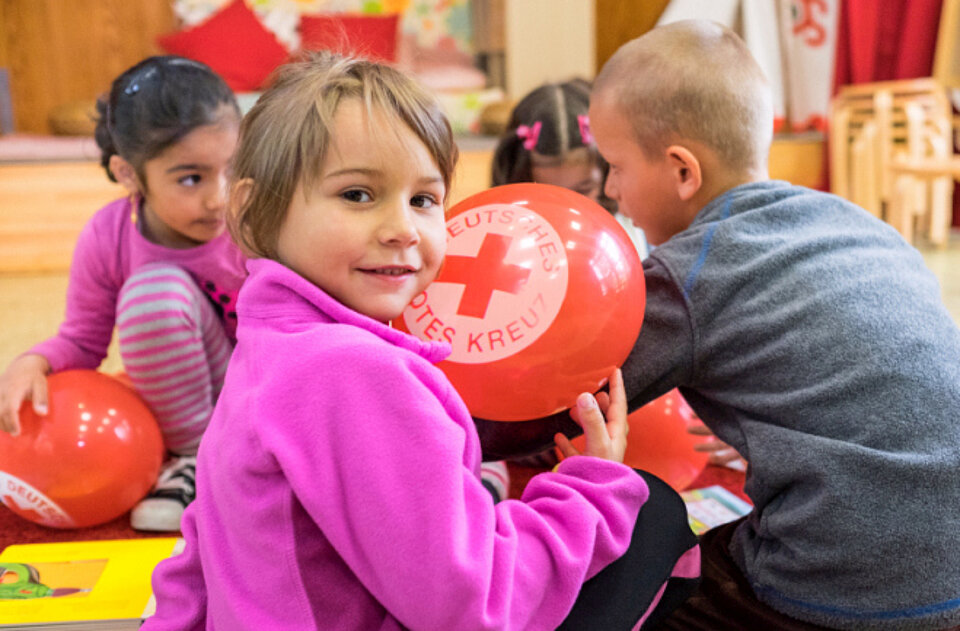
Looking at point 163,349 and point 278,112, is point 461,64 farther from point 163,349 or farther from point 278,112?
point 278,112

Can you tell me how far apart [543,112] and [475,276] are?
816 mm

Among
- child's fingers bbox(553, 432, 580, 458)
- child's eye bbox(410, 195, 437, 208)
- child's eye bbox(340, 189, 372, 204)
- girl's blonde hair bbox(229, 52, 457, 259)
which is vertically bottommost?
child's fingers bbox(553, 432, 580, 458)

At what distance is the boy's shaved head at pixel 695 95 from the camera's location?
99 cm

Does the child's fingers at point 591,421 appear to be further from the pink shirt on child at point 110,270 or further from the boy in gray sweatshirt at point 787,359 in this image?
the pink shirt on child at point 110,270

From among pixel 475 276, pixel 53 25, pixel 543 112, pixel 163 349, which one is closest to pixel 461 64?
pixel 53 25

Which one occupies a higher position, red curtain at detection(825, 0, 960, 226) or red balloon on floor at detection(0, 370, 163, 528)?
red curtain at detection(825, 0, 960, 226)

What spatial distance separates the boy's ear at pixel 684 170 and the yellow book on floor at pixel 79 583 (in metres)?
0.75

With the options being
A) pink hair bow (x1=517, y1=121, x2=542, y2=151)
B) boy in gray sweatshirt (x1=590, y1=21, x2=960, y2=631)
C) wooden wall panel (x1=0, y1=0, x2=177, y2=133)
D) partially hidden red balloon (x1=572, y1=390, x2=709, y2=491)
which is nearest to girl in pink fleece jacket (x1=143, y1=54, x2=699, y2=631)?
boy in gray sweatshirt (x1=590, y1=21, x2=960, y2=631)

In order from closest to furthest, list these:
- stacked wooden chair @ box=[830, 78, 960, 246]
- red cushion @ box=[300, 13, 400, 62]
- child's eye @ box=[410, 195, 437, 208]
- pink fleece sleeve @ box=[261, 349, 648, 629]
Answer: pink fleece sleeve @ box=[261, 349, 648, 629]
child's eye @ box=[410, 195, 437, 208]
stacked wooden chair @ box=[830, 78, 960, 246]
red cushion @ box=[300, 13, 400, 62]

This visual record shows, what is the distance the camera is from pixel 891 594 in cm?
82

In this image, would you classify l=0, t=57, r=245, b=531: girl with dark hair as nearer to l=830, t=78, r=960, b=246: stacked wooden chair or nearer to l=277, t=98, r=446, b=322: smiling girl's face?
l=277, t=98, r=446, b=322: smiling girl's face

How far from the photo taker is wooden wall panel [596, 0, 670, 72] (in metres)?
4.22

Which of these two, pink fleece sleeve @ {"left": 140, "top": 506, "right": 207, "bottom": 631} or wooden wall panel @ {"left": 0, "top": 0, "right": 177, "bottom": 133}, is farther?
wooden wall panel @ {"left": 0, "top": 0, "right": 177, "bottom": 133}

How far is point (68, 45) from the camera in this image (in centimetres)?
400
